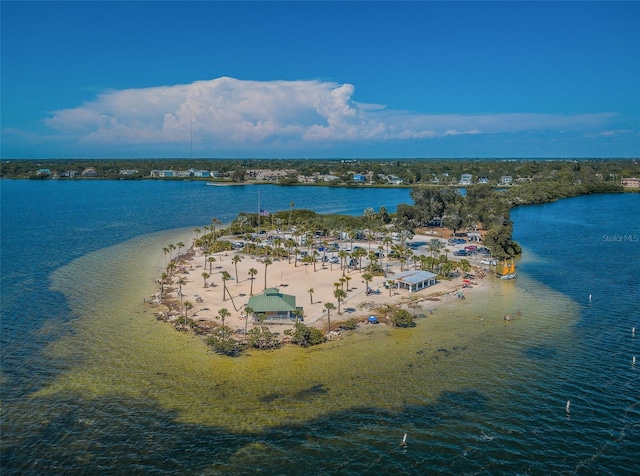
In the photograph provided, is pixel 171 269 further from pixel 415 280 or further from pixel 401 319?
pixel 401 319

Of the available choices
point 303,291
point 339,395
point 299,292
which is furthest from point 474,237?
point 339,395

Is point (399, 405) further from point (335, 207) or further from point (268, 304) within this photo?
point (335, 207)

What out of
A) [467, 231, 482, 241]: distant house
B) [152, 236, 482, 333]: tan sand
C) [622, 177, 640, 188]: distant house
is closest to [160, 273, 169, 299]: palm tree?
[152, 236, 482, 333]: tan sand

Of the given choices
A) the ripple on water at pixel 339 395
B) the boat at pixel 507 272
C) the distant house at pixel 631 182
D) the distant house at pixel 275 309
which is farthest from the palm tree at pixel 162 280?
the distant house at pixel 631 182

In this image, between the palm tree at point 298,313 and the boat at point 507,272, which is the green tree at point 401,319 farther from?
the boat at point 507,272

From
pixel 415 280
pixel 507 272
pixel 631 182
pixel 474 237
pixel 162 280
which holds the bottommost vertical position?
pixel 162 280

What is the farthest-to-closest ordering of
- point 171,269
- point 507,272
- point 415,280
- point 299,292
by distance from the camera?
point 507,272
point 171,269
point 415,280
point 299,292
